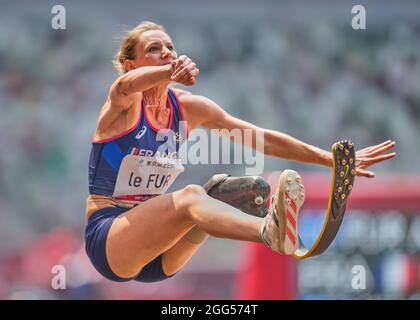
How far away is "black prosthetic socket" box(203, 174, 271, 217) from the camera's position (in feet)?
15.8

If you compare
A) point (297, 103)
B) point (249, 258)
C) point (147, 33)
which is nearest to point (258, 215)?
point (147, 33)

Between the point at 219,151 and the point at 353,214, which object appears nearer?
the point at 353,214

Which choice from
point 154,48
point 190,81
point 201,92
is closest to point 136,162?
point 154,48

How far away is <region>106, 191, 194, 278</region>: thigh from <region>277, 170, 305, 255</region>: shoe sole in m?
0.51

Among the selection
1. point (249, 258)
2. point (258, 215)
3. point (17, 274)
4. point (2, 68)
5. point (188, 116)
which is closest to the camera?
point (258, 215)

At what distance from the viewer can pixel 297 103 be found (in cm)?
1091

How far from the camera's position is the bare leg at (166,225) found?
442cm

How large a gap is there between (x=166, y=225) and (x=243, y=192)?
0.47 metres

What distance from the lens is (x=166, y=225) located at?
4613 millimetres

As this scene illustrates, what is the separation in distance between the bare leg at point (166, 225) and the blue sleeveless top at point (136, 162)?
22cm

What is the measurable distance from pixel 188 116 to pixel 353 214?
2851 mm

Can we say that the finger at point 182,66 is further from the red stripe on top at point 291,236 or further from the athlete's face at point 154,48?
the red stripe on top at point 291,236

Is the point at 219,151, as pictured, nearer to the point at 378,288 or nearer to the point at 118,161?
the point at 378,288
